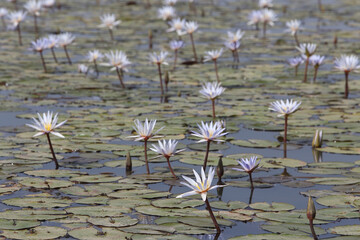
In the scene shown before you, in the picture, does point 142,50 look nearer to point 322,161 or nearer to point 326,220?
point 322,161

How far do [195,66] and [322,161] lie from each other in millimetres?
4226

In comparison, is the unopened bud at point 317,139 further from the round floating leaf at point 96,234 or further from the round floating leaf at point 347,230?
the round floating leaf at point 96,234

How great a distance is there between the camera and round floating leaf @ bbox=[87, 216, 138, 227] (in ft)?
11.8

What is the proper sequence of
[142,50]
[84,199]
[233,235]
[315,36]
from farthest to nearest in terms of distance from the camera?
1. [315,36]
2. [142,50]
3. [84,199]
4. [233,235]

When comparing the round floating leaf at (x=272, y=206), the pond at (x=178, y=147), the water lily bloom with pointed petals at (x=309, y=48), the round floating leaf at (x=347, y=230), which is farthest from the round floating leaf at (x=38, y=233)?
the water lily bloom with pointed petals at (x=309, y=48)

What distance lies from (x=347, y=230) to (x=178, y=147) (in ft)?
6.48

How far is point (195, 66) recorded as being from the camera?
895 cm

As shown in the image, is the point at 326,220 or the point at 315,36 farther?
the point at 315,36

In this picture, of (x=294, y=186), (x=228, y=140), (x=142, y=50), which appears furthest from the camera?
(x=142, y=50)

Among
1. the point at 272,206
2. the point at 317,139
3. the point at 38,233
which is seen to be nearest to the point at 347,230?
the point at 272,206

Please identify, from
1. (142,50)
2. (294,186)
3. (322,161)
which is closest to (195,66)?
(142,50)

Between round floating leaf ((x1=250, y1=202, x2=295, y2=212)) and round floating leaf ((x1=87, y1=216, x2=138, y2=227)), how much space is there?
0.75 meters

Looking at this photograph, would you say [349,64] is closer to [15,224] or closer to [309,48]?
[309,48]

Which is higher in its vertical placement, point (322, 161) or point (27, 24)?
point (27, 24)
